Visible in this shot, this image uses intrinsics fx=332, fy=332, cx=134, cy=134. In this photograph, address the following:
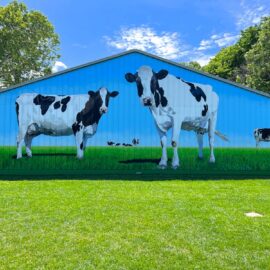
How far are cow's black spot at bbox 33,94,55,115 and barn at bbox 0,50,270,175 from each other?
43mm

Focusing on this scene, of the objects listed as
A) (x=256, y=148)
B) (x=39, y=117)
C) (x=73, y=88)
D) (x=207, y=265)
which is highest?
(x=73, y=88)

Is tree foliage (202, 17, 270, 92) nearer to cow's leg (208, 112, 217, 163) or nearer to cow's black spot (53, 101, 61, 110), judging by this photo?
cow's leg (208, 112, 217, 163)

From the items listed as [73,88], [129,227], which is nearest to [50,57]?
[73,88]

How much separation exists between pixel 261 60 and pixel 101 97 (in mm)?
18965

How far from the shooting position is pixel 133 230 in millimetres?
5414

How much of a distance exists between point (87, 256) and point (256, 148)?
1217cm

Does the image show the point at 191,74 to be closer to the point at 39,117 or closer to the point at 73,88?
the point at 73,88

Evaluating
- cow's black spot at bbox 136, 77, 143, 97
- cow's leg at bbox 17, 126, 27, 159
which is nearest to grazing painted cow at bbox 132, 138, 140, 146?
cow's black spot at bbox 136, 77, 143, 97

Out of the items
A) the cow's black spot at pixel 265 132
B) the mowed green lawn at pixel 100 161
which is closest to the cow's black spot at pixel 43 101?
the mowed green lawn at pixel 100 161

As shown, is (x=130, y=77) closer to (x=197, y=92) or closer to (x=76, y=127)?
(x=197, y=92)

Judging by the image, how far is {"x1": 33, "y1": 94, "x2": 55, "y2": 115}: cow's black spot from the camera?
1414cm

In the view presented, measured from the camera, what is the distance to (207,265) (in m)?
4.05

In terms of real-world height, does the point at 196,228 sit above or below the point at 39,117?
below

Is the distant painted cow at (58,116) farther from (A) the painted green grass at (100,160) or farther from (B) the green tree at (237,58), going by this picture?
(B) the green tree at (237,58)
